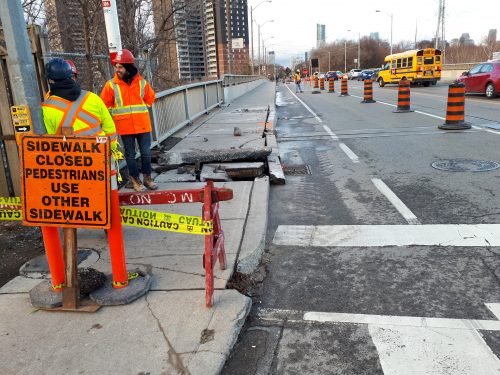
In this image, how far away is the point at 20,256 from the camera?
4.50 metres

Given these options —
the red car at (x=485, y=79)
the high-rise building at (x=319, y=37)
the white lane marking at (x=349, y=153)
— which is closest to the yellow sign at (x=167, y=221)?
the white lane marking at (x=349, y=153)

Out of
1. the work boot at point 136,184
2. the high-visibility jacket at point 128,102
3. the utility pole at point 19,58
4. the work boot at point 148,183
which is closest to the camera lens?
the utility pole at point 19,58

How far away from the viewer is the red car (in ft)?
65.6

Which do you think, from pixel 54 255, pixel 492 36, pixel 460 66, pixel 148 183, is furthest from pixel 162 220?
pixel 492 36

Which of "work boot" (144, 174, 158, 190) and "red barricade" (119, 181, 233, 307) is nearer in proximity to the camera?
"red barricade" (119, 181, 233, 307)

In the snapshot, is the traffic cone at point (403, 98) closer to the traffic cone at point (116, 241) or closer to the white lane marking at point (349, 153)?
the white lane marking at point (349, 153)

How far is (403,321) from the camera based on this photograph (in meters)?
3.20

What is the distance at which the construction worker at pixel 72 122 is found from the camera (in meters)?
3.37

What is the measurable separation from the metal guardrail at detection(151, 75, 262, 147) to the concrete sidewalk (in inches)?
202

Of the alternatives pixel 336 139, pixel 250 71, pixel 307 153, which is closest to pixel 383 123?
pixel 336 139

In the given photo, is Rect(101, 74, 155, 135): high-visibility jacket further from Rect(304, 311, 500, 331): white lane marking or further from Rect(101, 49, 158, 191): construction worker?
Rect(304, 311, 500, 331): white lane marking

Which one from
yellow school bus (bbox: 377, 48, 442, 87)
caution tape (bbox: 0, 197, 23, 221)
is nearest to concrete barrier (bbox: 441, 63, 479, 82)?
yellow school bus (bbox: 377, 48, 442, 87)

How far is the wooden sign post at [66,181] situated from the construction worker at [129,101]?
2.79 metres

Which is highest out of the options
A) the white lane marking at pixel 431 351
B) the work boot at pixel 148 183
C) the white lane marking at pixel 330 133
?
the work boot at pixel 148 183
